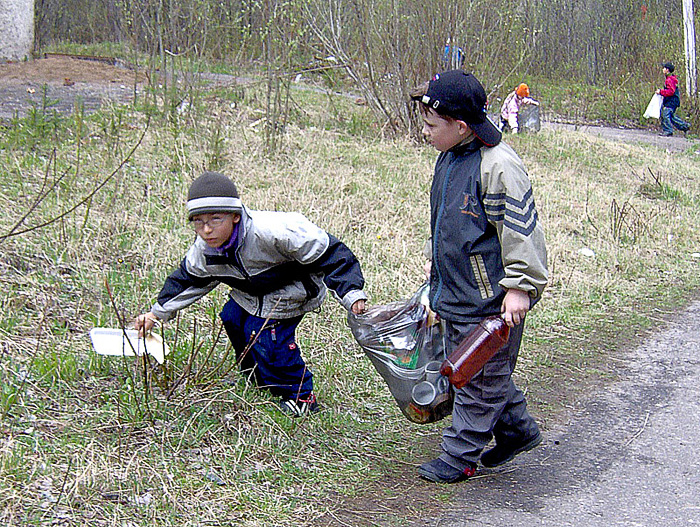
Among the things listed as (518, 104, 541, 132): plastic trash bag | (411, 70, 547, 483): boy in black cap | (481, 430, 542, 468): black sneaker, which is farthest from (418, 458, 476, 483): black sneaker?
(518, 104, 541, 132): plastic trash bag

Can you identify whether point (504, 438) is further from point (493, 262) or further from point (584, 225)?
point (584, 225)

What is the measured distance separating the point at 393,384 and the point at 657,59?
21.2m

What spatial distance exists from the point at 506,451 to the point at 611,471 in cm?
51

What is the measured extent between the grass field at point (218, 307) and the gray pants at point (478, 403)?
0.23 metres

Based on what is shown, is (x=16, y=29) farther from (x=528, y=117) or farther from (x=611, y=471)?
(x=611, y=471)

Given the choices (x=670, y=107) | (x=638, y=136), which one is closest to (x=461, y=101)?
(x=638, y=136)

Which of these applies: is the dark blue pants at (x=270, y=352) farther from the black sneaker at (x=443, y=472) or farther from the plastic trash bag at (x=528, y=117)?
the plastic trash bag at (x=528, y=117)

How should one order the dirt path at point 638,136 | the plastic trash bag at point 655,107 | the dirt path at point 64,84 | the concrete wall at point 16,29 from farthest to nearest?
the plastic trash bag at point 655,107
the dirt path at point 638,136
the concrete wall at point 16,29
the dirt path at point 64,84

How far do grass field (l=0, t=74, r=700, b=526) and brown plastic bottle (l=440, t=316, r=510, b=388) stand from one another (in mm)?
564

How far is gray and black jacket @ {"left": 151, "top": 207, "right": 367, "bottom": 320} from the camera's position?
3.68 meters

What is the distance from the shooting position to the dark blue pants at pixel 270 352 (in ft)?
12.9

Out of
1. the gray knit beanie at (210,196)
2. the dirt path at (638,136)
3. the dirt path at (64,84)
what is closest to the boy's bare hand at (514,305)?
the gray knit beanie at (210,196)

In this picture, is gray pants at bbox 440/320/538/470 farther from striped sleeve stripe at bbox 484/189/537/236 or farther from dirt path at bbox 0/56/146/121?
dirt path at bbox 0/56/146/121

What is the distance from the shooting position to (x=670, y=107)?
1902 cm
